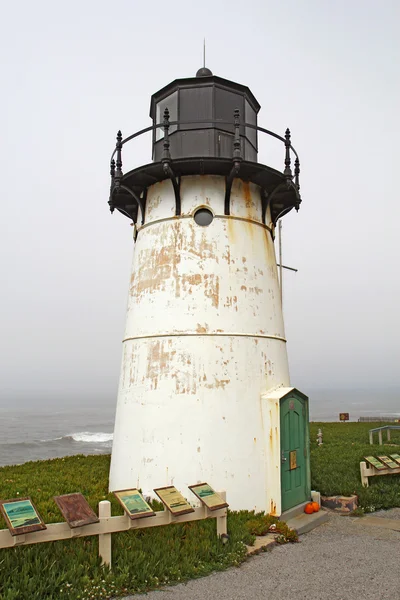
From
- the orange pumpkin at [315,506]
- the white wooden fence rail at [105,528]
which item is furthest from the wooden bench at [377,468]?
the white wooden fence rail at [105,528]

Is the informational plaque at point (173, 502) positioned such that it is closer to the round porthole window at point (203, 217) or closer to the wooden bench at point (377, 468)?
the round porthole window at point (203, 217)

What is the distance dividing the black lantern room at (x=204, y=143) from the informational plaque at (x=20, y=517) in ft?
20.6

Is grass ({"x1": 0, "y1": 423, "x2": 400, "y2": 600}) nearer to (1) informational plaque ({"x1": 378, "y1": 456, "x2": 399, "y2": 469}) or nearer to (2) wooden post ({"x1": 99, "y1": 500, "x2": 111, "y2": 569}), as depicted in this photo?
(2) wooden post ({"x1": 99, "y1": 500, "x2": 111, "y2": 569})

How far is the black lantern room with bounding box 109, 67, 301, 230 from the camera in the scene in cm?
1022

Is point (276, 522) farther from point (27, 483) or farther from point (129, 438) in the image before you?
point (27, 483)

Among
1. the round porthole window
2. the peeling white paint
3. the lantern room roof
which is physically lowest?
the peeling white paint

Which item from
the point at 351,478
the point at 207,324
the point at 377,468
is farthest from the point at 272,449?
the point at 351,478

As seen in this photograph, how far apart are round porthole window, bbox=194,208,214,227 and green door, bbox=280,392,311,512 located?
3.78 m

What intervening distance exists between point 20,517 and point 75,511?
2.24 feet

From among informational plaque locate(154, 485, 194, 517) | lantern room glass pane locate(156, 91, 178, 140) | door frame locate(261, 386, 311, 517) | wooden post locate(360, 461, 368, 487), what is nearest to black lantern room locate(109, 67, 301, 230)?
lantern room glass pane locate(156, 91, 178, 140)

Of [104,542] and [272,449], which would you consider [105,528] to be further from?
[272,449]

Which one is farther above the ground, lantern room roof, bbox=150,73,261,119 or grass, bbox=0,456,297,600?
lantern room roof, bbox=150,73,261,119

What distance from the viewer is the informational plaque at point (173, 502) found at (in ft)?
22.5

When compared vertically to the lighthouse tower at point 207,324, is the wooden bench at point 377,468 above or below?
below
